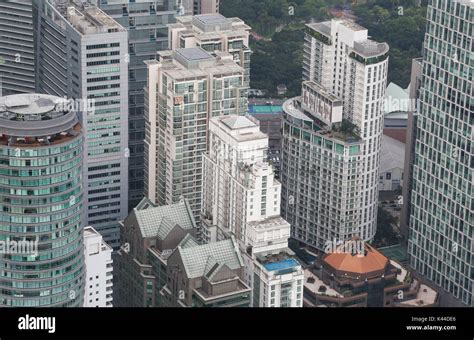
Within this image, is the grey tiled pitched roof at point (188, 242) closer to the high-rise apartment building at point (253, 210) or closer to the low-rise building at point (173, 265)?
the low-rise building at point (173, 265)

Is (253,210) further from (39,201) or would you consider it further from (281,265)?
(39,201)

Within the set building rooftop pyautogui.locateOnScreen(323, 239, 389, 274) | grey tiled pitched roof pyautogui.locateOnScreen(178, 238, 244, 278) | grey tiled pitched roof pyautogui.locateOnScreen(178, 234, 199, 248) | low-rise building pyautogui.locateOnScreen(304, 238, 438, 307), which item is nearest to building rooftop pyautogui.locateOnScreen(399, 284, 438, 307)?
low-rise building pyautogui.locateOnScreen(304, 238, 438, 307)

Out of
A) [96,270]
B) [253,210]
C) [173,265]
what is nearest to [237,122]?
[253,210]

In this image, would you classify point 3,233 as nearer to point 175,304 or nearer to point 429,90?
point 175,304

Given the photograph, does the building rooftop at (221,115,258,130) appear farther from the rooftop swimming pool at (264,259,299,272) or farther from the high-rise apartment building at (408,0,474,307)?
the high-rise apartment building at (408,0,474,307)

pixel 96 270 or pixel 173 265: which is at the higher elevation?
pixel 96 270

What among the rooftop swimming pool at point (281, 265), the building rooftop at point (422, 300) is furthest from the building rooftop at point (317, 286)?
the rooftop swimming pool at point (281, 265)

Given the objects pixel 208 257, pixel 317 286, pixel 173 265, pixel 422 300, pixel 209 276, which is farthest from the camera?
pixel 422 300
